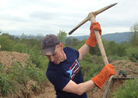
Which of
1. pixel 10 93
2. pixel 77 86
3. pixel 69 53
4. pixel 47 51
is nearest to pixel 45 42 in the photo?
pixel 47 51

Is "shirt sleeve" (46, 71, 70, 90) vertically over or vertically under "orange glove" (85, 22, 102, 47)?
under

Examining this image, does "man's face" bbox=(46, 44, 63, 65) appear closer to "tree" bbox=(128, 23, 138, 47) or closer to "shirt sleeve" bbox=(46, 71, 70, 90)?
"shirt sleeve" bbox=(46, 71, 70, 90)

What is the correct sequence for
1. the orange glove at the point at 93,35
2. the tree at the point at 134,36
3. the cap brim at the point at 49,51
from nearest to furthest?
the cap brim at the point at 49,51, the orange glove at the point at 93,35, the tree at the point at 134,36

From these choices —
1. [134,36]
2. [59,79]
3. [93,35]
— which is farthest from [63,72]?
[134,36]

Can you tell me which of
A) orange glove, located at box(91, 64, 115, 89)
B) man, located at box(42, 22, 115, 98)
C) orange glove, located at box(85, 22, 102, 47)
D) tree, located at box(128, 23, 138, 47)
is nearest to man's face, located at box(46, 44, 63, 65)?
man, located at box(42, 22, 115, 98)

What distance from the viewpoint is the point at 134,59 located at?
7.57 m

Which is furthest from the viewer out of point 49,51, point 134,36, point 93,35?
point 134,36

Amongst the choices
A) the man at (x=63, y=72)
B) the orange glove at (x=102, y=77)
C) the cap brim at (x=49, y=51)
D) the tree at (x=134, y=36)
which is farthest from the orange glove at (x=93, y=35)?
the tree at (x=134, y=36)

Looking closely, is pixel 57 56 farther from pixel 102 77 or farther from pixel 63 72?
pixel 102 77

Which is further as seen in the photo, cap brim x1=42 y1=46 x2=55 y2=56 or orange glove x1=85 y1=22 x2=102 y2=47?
orange glove x1=85 y1=22 x2=102 y2=47

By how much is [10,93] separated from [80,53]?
3.37 m

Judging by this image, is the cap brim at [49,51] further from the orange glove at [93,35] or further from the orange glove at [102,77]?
the orange glove at [93,35]

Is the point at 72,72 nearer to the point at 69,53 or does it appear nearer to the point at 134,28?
the point at 69,53

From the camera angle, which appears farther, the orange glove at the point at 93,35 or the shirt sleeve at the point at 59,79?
the orange glove at the point at 93,35
